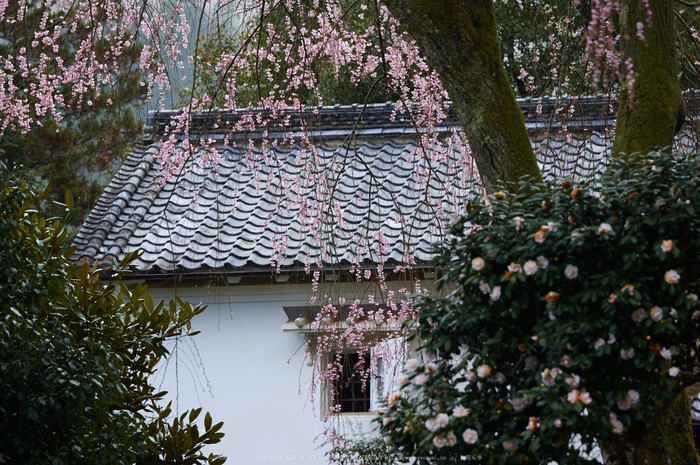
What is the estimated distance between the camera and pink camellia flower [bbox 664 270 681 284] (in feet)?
4.95

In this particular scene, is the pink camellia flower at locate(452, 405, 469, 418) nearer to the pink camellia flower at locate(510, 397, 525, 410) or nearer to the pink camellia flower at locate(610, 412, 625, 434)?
the pink camellia flower at locate(510, 397, 525, 410)

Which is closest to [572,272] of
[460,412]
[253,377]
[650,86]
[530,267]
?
[530,267]

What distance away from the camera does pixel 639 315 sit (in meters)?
1.53

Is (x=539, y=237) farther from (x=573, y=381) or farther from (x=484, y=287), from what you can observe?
(x=573, y=381)

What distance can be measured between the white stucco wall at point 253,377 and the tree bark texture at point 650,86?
273cm

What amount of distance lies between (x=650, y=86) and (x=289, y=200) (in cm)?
265

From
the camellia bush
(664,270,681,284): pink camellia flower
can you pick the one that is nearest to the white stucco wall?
the camellia bush

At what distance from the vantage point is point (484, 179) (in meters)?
2.30

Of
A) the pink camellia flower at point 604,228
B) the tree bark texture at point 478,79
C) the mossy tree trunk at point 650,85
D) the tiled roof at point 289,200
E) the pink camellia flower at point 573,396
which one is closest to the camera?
the pink camellia flower at point 573,396

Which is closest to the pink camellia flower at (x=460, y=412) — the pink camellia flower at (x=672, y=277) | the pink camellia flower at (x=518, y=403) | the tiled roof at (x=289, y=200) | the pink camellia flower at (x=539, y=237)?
the pink camellia flower at (x=518, y=403)

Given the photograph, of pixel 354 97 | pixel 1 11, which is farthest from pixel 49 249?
pixel 354 97

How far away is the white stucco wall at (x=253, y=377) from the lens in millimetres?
4449

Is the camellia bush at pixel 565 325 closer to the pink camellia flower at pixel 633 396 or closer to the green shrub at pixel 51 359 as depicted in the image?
the pink camellia flower at pixel 633 396

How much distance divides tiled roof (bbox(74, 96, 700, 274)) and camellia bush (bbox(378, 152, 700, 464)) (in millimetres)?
2164
